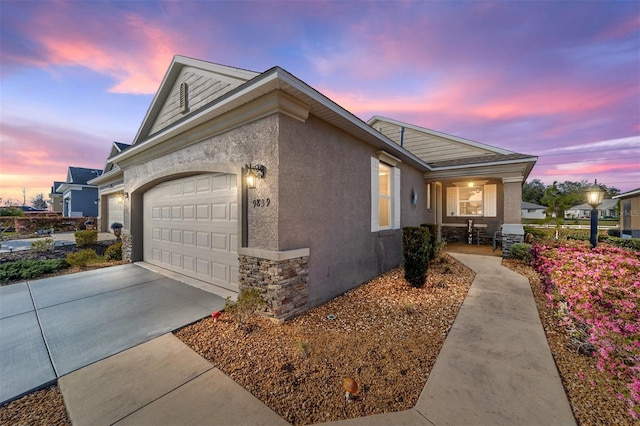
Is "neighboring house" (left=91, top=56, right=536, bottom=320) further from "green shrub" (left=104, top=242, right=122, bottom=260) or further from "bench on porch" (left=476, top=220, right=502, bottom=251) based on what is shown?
"bench on porch" (left=476, top=220, right=502, bottom=251)

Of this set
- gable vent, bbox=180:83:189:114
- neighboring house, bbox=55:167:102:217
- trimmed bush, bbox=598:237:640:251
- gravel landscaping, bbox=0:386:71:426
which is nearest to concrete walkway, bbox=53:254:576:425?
gravel landscaping, bbox=0:386:71:426

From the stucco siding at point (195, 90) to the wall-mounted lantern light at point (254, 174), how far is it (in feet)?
6.97

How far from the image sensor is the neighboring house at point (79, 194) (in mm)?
21281

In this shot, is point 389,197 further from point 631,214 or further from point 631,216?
point 631,216

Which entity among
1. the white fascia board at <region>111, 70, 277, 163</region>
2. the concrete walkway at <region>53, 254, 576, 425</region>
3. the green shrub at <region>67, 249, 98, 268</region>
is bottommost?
the concrete walkway at <region>53, 254, 576, 425</region>

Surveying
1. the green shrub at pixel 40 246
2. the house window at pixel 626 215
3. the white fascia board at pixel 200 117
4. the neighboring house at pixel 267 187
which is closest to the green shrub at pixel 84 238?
the green shrub at pixel 40 246

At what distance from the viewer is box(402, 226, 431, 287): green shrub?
5336mm

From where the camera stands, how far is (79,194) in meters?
21.5

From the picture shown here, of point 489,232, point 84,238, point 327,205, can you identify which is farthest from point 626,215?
point 84,238

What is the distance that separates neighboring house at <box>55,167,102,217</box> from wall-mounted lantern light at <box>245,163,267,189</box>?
80.4ft

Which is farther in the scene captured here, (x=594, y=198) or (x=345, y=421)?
(x=594, y=198)

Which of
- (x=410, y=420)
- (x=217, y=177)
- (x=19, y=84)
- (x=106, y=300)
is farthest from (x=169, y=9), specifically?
(x=410, y=420)

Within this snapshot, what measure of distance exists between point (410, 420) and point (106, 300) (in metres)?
5.57

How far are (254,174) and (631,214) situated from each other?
991 inches
